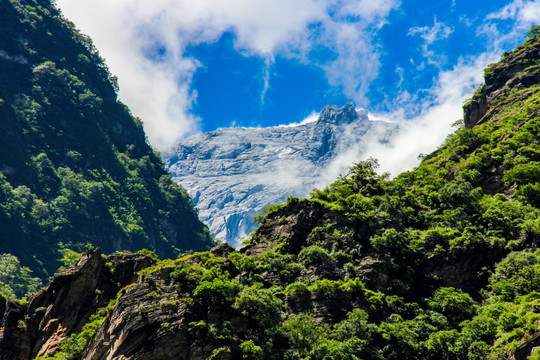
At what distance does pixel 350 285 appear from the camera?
46062 millimetres

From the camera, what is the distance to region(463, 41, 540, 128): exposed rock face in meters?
95.3

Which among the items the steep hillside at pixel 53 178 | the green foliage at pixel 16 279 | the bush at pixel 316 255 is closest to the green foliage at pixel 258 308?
the bush at pixel 316 255

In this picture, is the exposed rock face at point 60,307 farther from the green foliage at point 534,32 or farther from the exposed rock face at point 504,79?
the green foliage at point 534,32

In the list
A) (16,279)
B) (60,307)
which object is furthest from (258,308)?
(16,279)

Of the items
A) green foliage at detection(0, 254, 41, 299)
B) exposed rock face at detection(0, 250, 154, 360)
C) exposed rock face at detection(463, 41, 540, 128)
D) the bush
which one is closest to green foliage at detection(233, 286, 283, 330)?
the bush

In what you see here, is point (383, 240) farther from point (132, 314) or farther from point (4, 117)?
point (4, 117)

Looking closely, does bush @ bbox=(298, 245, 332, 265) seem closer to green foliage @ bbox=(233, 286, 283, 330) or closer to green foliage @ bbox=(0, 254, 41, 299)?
green foliage @ bbox=(233, 286, 283, 330)

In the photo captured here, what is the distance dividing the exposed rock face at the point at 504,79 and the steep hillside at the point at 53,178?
13281 cm

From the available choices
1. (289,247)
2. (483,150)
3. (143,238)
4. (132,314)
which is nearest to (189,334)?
(132,314)

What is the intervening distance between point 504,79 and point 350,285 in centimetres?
8047

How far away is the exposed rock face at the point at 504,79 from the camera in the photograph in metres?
95.3

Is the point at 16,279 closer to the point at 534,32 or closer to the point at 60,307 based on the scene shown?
the point at 60,307

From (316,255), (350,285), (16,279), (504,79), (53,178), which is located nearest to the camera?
(350,285)

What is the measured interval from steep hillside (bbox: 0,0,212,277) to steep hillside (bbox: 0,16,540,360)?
105m
